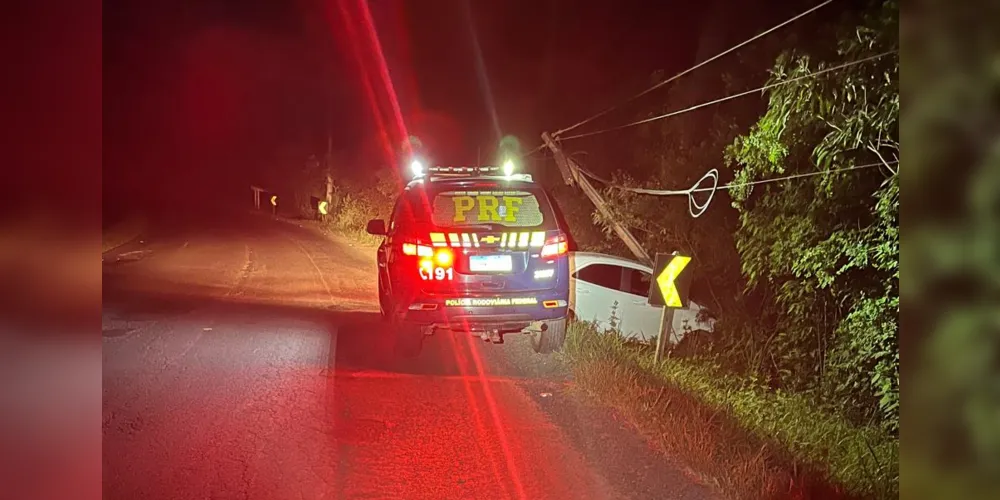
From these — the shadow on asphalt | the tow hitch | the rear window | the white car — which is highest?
the rear window

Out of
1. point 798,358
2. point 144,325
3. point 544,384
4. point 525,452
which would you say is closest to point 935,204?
point 525,452

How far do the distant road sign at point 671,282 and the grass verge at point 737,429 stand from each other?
2.45 ft

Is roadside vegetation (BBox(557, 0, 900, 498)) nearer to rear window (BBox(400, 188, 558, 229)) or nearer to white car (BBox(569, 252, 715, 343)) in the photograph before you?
white car (BBox(569, 252, 715, 343))

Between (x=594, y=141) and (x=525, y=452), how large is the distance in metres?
14.1

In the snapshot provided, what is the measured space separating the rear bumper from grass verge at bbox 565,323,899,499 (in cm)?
77

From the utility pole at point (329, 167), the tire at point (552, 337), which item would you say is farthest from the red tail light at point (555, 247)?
the utility pole at point (329, 167)

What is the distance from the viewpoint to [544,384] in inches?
299

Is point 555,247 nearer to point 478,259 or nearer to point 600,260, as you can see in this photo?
point 478,259

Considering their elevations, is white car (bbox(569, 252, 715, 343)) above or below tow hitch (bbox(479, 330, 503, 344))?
above

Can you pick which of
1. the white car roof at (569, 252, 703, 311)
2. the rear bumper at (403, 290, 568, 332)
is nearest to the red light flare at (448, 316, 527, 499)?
the rear bumper at (403, 290, 568, 332)

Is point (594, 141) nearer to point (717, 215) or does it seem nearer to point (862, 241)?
point (717, 215)

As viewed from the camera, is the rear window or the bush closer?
the rear window

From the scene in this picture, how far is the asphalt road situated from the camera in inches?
191

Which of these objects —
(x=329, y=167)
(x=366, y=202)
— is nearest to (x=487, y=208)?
(x=366, y=202)
